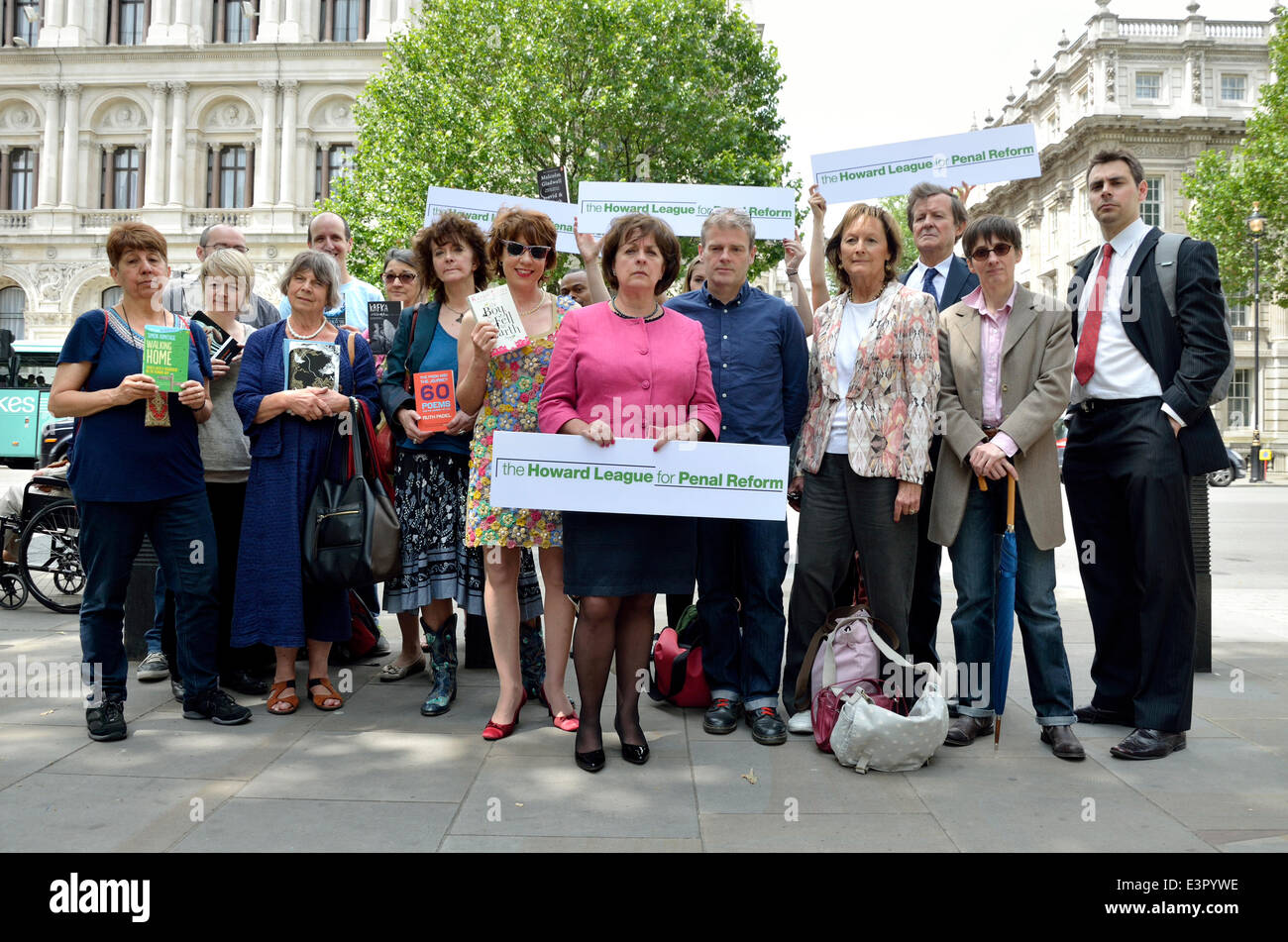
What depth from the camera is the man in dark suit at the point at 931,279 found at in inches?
197

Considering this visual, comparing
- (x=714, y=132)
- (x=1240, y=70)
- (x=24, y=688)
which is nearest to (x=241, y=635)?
(x=24, y=688)

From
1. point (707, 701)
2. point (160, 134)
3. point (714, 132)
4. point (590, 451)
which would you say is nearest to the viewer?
point (590, 451)

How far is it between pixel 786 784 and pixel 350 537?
7.63 feet

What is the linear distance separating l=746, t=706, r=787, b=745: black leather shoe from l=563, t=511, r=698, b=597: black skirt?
0.85 meters

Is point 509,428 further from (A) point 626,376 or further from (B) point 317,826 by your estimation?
(B) point 317,826

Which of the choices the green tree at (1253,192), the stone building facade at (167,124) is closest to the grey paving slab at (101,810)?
the green tree at (1253,192)

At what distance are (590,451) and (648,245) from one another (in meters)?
0.94

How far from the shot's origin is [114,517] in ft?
14.4

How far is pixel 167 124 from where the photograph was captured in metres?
43.6

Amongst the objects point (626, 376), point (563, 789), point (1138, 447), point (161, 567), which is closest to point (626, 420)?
point (626, 376)

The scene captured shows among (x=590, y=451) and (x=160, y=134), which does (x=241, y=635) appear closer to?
(x=590, y=451)

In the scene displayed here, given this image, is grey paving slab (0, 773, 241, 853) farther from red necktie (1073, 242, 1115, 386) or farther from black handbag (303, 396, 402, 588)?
red necktie (1073, 242, 1115, 386)

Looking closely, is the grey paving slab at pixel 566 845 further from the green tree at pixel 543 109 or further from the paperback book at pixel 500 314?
the green tree at pixel 543 109

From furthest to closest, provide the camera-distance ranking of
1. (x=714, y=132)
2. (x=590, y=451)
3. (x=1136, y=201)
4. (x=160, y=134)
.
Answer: (x=160, y=134)
(x=714, y=132)
(x=1136, y=201)
(x=590, y=451)
